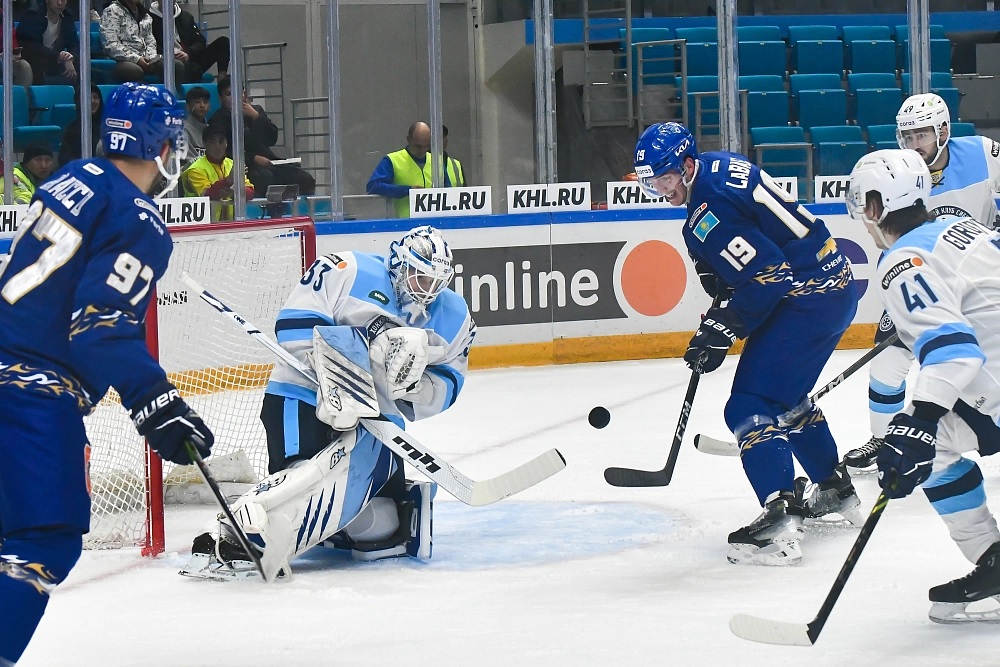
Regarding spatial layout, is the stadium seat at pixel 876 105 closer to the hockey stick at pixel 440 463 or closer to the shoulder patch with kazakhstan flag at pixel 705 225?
the shoulder patch with kazakhstan flag at pixel 705 225

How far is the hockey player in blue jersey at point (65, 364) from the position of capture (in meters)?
2.26

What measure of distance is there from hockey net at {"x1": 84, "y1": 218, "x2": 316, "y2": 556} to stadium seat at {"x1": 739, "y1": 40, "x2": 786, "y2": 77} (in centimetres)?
534

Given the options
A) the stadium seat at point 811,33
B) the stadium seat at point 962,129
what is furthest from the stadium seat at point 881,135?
the stadium seat at point 811,33

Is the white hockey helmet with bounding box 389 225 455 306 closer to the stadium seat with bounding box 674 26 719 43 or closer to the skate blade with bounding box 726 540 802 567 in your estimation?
the skate blade with bounding box 726 540 802 567

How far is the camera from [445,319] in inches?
140

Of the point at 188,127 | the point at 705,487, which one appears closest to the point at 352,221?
the point at 188,127

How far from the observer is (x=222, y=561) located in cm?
340

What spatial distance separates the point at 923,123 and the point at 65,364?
3.08 m

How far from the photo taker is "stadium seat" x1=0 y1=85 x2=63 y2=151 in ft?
21.2

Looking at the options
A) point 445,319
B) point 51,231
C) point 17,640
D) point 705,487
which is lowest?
point 705,487

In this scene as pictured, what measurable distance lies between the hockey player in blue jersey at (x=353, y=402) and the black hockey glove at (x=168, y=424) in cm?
91

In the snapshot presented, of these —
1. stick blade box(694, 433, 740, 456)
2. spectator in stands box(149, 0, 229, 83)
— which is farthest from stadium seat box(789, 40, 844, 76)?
stick blade box(694, 433, 740, 456)

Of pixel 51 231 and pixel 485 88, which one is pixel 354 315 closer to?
pixel 51 231

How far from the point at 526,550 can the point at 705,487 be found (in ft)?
3.18
